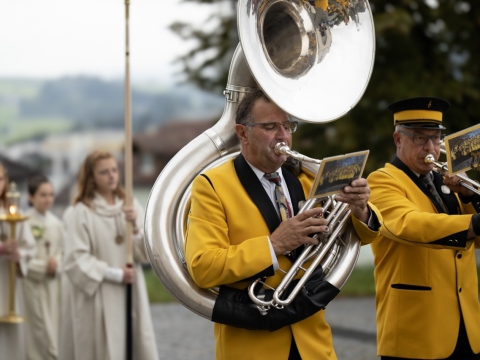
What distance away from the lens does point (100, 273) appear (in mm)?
6453

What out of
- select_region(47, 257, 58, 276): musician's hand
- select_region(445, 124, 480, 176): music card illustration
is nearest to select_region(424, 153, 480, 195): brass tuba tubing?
select_region(445, 124, 480, 176): music card illustration

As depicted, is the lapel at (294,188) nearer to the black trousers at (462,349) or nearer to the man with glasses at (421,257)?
the man with glasses at (421,257)

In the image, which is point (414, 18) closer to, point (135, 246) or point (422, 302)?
point (135, 246)

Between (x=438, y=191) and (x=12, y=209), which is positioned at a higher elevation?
(x=438, y=191)

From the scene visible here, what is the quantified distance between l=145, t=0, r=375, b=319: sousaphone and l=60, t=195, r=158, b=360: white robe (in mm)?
2345

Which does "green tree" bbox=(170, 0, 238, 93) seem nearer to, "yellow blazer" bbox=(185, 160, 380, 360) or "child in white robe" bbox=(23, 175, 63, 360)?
"child in white robe" bbox=(23, 175, 63, 360)

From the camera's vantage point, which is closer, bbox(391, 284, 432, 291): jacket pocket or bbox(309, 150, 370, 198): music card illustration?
bbox(309, 150, 370, 198): music card illustration

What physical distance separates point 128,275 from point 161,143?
1735 cm

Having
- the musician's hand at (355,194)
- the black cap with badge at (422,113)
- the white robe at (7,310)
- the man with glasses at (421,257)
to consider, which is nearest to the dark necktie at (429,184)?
the man with glasses at (421,257)

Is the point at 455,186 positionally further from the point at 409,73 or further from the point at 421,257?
the point at 409,73

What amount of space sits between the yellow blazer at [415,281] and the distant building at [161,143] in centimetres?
1826

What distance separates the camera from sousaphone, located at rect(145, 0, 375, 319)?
395 centimetres

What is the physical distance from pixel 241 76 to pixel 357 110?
341 inches

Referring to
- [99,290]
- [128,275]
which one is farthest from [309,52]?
[99,290]
